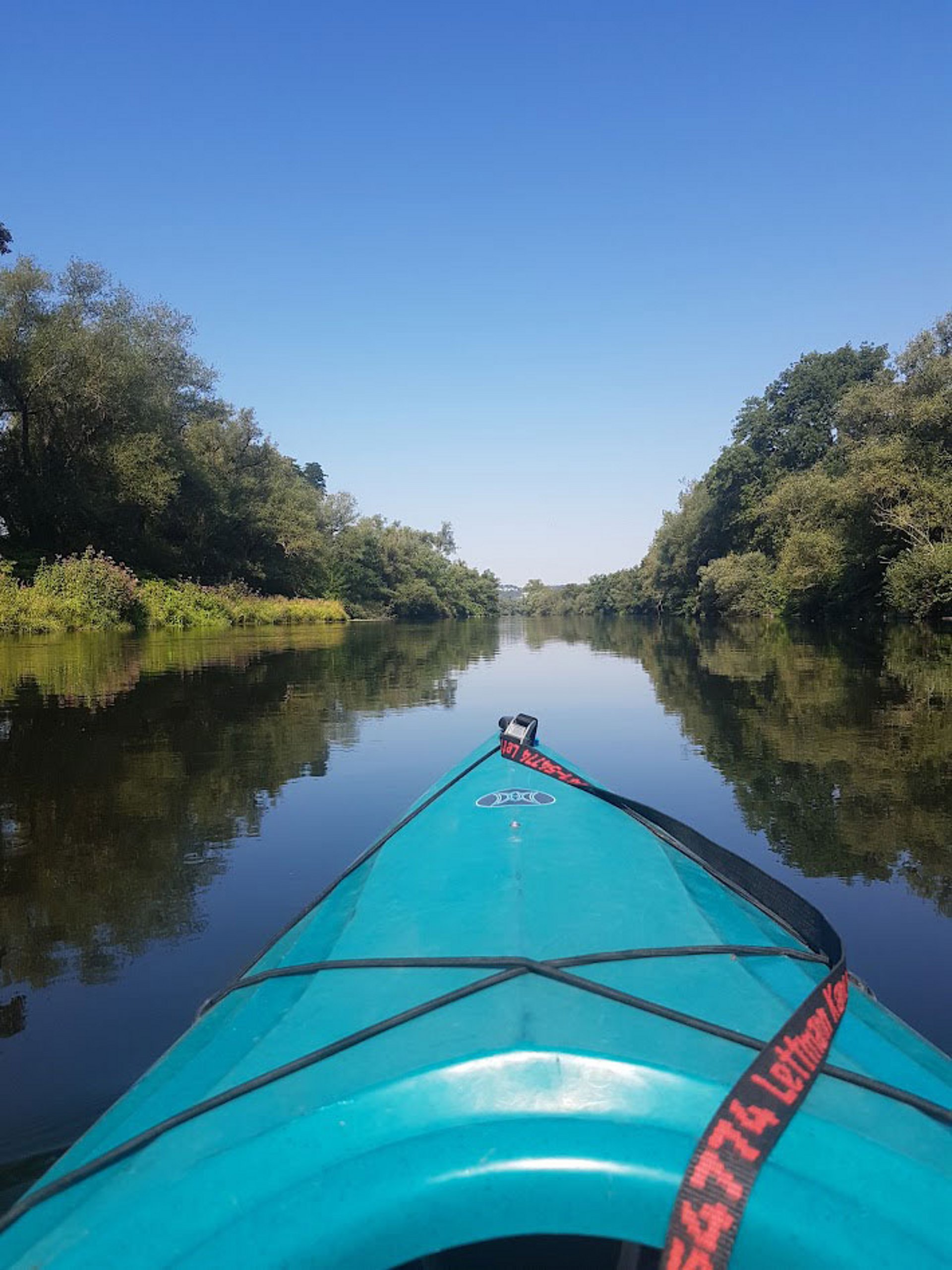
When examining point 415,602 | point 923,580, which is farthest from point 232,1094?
point 415,602

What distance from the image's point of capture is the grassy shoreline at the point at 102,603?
18172 mm

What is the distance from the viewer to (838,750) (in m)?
5.98

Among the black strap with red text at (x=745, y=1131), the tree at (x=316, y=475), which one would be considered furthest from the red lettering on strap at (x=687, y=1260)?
the tree at (x=316, y=475)

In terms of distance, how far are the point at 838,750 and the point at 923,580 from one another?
17300 millimetres

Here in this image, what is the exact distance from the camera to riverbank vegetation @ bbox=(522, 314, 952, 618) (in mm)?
21531

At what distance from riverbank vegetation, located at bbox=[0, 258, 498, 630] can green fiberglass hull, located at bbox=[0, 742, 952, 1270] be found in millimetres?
19042

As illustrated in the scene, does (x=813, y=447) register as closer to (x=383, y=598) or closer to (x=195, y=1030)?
(x=383, y=598)

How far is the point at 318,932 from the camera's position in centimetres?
191

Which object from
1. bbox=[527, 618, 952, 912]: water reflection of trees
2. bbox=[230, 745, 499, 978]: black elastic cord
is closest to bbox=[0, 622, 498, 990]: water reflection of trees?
bbox=[230, 745, 499, 978]: black elastic cord

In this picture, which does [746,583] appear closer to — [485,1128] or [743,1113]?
[743,1113]

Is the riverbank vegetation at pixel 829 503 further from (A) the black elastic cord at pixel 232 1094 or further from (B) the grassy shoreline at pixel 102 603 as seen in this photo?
(A) the black elastic cord at pixel 232 1094

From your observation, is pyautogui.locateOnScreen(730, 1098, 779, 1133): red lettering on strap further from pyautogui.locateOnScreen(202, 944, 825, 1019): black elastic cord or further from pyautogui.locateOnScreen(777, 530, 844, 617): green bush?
pyautogui.locateOnScreen(777, 530, 844, 617): green bush

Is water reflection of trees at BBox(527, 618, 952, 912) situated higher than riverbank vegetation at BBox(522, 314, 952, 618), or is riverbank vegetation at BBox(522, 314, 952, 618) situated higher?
riverbank vegetation at BBox(522, 314, 952, 618)

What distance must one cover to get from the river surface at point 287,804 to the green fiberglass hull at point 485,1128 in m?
0.97
